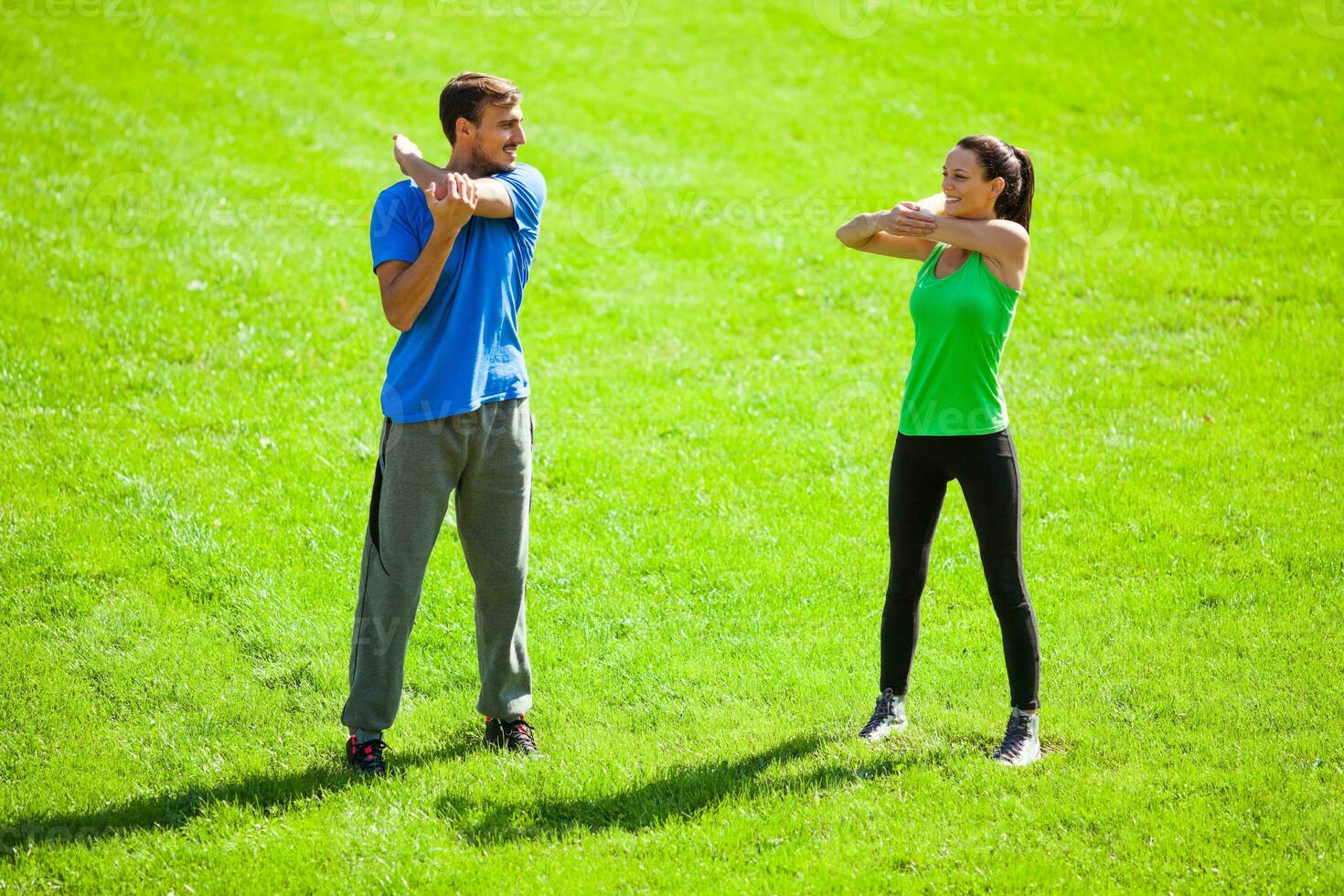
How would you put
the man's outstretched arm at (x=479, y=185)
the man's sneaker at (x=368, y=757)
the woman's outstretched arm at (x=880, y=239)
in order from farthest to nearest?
the man's sneaker at (x=368, y=757), the woman's outstretched arm at (x=880, y=239), the man's outstretched arm at (x=479, y=185)

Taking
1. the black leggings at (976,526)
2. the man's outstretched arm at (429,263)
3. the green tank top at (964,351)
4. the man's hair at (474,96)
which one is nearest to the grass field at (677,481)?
the black leggings at (976,526)

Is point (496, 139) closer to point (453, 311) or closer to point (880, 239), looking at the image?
point (453, 311)

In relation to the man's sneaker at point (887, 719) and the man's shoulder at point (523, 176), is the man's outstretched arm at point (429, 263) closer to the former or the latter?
the man's shoulder at point (523, 176)

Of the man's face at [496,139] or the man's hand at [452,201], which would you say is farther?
the man's face at [496,139]

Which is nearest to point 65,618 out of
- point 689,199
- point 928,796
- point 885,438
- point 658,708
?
point 658,708

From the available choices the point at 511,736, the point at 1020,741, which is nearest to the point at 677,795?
the point at 511,736

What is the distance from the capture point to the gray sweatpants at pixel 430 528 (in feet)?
14.7

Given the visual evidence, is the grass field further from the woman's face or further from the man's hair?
the man's hair

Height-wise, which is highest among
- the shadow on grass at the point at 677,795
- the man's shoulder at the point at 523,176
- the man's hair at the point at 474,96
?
the man's hair at the point at 474,96

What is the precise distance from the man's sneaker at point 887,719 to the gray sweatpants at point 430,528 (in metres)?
1.59

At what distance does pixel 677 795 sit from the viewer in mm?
4582

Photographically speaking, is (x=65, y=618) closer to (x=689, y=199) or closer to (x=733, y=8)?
(x=689, y=199)

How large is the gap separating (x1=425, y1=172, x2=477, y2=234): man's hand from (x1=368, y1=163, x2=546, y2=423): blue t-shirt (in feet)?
0.68

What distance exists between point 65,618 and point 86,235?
5263 mm
